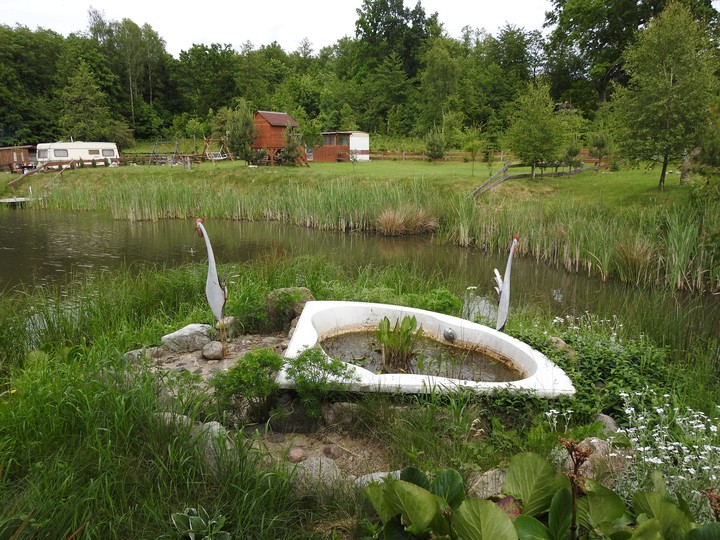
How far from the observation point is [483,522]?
1.12 metres

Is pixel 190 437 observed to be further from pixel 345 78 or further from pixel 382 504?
pixel 345 78

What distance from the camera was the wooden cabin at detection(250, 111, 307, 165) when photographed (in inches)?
1043

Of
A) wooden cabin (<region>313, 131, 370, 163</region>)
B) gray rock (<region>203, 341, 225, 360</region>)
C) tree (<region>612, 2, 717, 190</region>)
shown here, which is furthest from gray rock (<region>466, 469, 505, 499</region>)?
wooden cabin (<region>313, 131, 370, 163</region>)

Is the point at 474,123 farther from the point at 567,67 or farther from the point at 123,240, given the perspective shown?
the point at 123,240

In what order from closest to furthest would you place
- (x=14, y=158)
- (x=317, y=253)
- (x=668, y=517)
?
(x=668, y=517)
(x=317, y=253)
(x=14, y=158)

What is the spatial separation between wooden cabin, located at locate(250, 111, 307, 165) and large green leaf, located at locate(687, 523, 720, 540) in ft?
86.2

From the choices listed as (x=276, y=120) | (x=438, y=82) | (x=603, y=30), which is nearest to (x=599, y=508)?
(x=276, y=120)

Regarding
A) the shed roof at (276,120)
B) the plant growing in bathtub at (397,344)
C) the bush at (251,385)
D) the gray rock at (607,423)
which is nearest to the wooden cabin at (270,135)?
the shed roof at (276,120)

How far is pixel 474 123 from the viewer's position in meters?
33.0

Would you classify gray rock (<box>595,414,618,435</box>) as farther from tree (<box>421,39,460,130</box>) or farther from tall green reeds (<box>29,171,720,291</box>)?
tree (<box>421,39,460,130</box>)

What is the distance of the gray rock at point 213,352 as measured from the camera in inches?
172

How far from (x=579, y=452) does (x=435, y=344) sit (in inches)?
135

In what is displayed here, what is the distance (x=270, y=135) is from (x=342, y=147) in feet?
14.1

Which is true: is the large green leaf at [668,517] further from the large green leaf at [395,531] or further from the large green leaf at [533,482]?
the large green leaf at [395,531]
